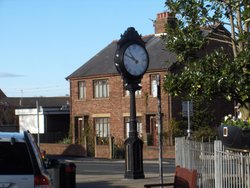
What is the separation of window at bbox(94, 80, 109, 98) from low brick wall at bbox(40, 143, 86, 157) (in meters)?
5.19

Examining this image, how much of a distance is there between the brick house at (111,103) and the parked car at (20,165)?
2677 cm

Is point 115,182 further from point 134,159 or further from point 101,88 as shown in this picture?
point 101,88

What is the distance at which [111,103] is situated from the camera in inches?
1725

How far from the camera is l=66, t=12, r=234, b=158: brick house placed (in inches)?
1548

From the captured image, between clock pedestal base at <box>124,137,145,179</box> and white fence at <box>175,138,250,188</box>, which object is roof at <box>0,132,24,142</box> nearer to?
white fence at <box>175,138,250,188</box>

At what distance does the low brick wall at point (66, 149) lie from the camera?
40316mm

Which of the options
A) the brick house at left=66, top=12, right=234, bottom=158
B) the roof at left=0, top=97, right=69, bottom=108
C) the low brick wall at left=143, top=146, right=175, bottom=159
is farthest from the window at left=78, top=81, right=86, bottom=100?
the roof at left=0, top=97, right=69, bottom=108

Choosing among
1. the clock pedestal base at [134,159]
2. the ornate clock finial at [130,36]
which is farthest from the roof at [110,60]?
the clock pedestal base at [134,159]

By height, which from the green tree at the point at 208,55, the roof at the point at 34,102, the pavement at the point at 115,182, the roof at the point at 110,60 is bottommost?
the pavement at the point at 115,182

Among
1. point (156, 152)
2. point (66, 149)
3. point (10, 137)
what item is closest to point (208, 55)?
point (10, 137)

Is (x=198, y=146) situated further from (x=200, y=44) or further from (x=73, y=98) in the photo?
(x=73, y=98)

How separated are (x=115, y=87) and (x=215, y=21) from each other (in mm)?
31300

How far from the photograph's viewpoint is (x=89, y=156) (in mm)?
39531

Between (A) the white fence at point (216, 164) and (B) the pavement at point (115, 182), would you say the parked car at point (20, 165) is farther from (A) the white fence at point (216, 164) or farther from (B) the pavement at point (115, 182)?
(B) the pavement at point (115, 182)
